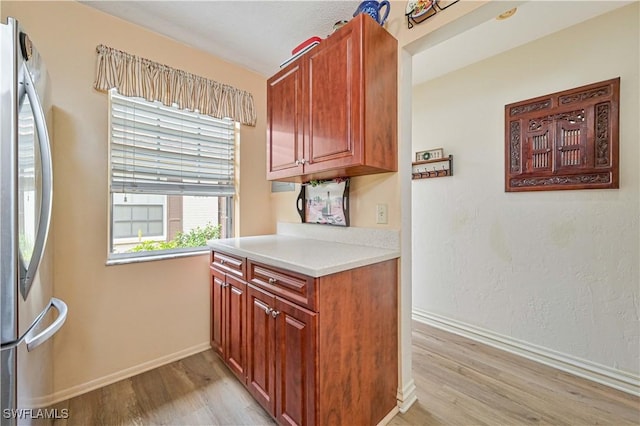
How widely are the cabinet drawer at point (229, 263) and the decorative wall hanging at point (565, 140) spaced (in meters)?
2.19

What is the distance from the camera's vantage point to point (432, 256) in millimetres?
2725

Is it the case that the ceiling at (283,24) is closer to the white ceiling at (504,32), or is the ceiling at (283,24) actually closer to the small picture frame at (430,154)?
the white ceiling at (504,32)

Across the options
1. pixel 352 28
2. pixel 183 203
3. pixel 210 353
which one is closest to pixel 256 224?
pixel 183 203

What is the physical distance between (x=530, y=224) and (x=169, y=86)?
118 inches

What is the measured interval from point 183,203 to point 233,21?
1422 mm

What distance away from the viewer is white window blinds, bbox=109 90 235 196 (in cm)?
190

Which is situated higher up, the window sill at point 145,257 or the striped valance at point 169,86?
the striped valance at point 169,86

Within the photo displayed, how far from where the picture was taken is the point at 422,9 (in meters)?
1.40

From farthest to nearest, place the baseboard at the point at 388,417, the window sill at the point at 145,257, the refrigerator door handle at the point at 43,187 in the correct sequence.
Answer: the window sill at the point at 145,257, the baseboard at the point at 388,417, the refrigerator door handle at the point at 43,187

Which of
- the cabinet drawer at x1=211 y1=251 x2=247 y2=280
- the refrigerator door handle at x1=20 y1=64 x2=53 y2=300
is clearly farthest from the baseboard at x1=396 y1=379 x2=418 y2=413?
the refrigerator door handle at x1=20 y1=64 x2=53 y2=300

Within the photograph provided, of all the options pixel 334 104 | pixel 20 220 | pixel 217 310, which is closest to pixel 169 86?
pixel 334 104

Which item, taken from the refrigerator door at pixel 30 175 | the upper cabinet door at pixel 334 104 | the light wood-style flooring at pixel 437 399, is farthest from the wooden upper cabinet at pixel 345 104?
the light wood-style flooring at pixel 437 399

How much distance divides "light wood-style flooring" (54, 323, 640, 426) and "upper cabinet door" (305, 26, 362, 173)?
1519 mm

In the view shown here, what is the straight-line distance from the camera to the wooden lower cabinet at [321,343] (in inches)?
46.8
